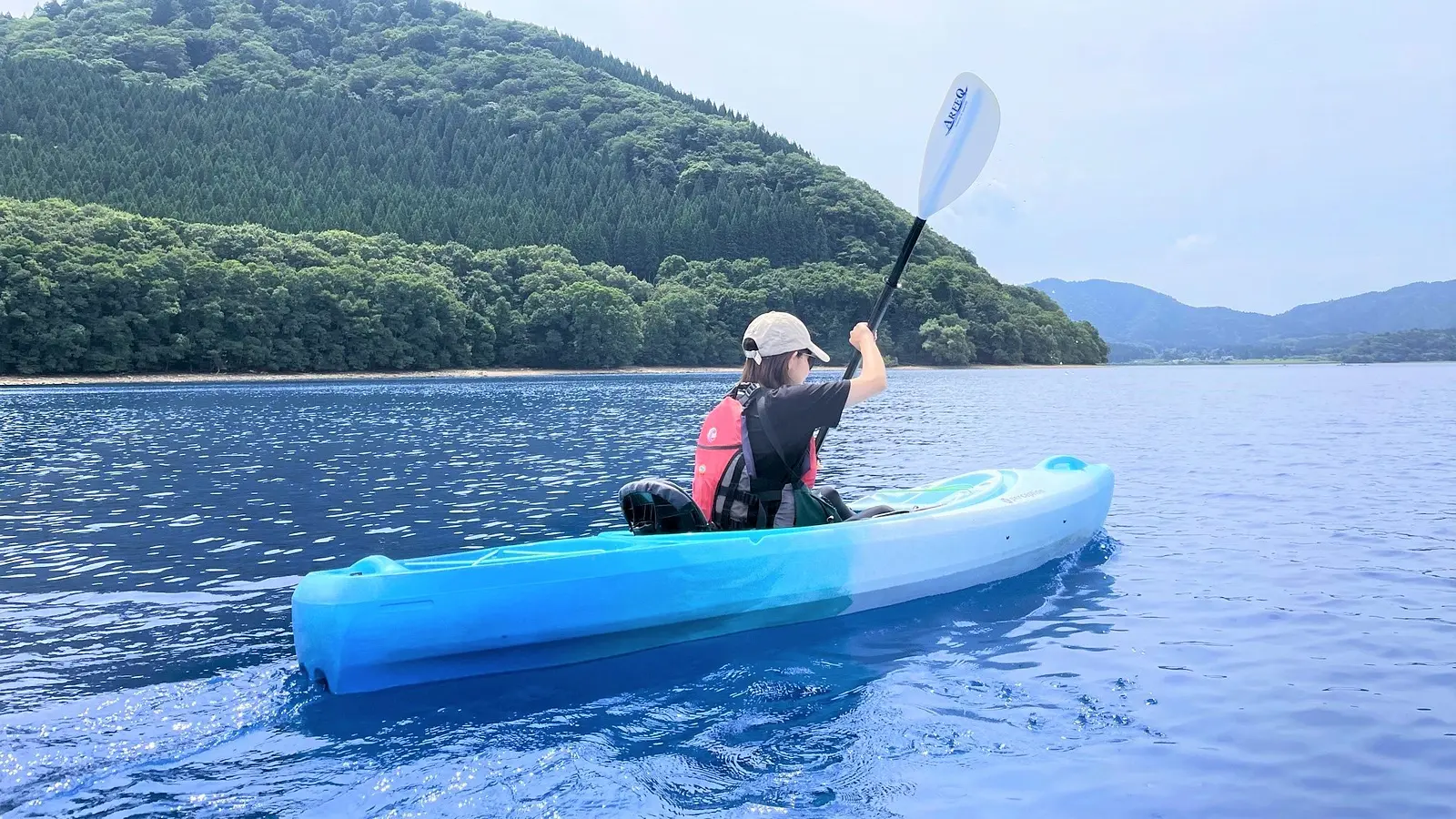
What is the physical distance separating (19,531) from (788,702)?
1010cm

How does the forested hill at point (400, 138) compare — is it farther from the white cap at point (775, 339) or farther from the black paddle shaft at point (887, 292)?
the white cap at point (775, 339)

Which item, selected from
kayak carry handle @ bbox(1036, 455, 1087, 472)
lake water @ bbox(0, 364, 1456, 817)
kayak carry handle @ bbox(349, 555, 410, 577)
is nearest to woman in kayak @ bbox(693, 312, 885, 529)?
lake water @ bbox(0, 364, 1456, 817)

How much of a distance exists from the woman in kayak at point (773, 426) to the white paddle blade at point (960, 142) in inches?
138

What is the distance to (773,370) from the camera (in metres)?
6.71

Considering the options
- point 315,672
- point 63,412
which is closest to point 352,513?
point 315,672

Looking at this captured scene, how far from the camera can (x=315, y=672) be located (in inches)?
234

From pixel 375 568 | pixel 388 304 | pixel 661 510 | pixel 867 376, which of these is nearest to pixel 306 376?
pixel 388 304

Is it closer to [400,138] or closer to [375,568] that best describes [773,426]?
[375,568]

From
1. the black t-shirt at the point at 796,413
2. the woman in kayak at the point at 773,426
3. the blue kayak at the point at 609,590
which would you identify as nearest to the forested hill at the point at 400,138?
the woman in kayak at the point at 773,426

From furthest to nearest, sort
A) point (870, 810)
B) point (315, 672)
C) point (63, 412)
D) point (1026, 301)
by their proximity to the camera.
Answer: point (1026, 301), point (63, 412), point (315, 672), point (870, 810)

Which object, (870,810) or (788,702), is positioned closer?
(870,810)

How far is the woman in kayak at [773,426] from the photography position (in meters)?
6.56

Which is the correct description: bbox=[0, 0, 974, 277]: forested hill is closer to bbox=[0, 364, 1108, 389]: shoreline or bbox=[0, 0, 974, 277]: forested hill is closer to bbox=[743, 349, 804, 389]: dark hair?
bbox=[0, 364, 1108, 389]: shoreline

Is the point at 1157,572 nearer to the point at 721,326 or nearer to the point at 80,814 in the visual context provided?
the point at 80,814
